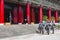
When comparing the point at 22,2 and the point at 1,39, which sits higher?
the point at 22,2

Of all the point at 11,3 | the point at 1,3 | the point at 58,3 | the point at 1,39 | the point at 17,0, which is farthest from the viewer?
the point at 58,3

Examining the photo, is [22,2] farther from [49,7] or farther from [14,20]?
[49,7]

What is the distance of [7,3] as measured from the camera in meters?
40.8

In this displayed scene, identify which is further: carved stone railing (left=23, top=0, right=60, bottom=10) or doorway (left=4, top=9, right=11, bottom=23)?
carved stone railing (left=23, top=0, right=60, bottom=10)

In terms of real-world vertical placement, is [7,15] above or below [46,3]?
below

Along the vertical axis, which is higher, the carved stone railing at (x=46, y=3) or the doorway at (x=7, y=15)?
the carved stone railing at (x=46, y=3)

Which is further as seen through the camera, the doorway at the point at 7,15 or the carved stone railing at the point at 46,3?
the carved stone railing at the point at 46,3

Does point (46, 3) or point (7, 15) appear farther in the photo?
point (46, 3)

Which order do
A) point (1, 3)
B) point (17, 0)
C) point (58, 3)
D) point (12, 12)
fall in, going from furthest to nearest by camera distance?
point (58, 3) < point (12, 12) < point (17, 0) < point (1, 3)

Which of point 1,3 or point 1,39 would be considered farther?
point 1,3

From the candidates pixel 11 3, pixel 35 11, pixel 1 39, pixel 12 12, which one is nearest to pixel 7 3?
pixel 11 3

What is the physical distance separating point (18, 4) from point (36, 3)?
526 centimetres

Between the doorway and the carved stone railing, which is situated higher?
the carved stone railing

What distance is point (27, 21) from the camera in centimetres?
4034
